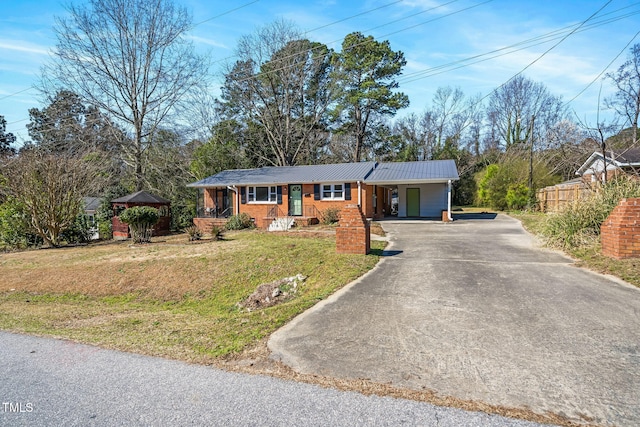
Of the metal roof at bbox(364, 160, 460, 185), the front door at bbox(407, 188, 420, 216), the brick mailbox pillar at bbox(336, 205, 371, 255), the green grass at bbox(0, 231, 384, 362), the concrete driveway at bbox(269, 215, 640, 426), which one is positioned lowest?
the green grass at bbox(0, 231, 384, 362)

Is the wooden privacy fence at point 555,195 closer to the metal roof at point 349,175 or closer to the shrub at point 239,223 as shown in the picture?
the metal roof at point 349,175

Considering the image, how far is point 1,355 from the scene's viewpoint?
173 inches

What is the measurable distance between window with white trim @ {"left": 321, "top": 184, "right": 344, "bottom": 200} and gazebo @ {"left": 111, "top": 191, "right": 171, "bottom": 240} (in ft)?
30.3

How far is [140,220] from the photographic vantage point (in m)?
16.5

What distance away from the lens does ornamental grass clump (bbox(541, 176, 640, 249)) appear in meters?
9.14

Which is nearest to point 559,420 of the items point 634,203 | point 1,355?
point 1,355

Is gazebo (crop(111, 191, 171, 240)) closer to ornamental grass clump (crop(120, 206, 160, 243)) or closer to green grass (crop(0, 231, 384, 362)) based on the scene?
ornamental grass clump (crop(120, 206, 160, 243))

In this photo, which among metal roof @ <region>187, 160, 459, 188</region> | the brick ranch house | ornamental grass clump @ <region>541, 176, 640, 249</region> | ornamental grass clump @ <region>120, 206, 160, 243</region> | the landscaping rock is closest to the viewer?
the landscaping rock

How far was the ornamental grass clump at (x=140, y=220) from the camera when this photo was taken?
16.2 meters

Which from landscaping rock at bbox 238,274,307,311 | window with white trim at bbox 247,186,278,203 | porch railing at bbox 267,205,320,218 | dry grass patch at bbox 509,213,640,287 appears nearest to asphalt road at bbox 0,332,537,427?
landscaping rock at bbox 238,274,307,311

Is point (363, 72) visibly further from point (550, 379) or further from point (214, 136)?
point (550, 379)

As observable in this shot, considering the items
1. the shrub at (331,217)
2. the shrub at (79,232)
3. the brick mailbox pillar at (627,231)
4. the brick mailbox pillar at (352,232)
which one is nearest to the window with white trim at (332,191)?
the shrub at (331,217)

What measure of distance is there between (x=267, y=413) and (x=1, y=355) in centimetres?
374

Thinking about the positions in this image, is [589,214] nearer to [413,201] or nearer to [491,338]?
[491,338]
